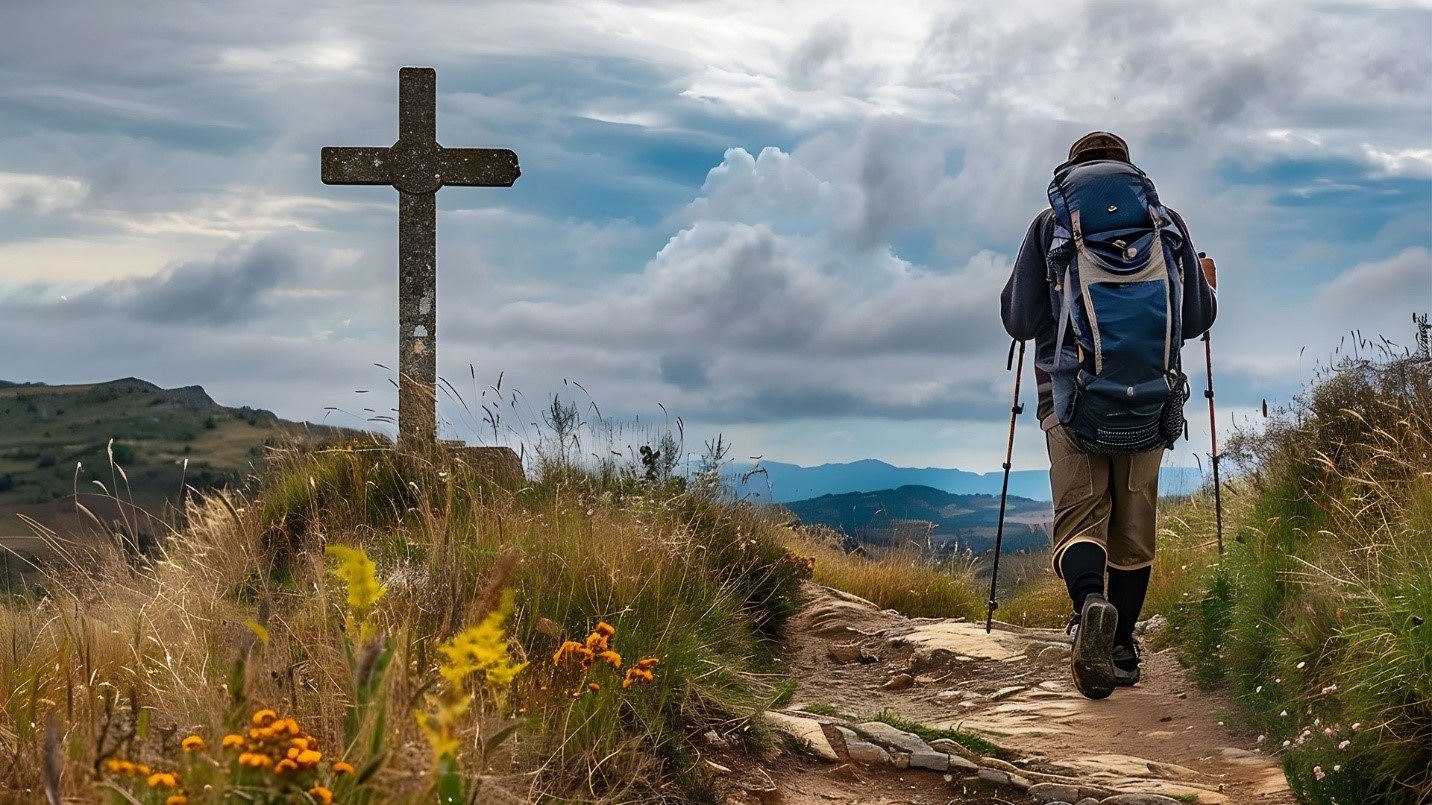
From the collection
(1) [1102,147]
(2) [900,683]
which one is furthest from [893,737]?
(1) [1102,147]

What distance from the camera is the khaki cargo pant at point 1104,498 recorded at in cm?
686

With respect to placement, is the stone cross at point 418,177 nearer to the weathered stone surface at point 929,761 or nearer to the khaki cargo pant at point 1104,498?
the khaki cargo pant at point 1104,498

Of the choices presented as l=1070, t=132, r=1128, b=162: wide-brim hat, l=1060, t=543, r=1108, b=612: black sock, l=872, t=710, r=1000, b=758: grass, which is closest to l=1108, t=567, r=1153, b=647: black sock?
l=1060, t=543, r=1108, b=612: black sock

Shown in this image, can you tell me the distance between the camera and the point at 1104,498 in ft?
22.8

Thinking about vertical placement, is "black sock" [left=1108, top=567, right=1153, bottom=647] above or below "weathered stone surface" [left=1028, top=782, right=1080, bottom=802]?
above

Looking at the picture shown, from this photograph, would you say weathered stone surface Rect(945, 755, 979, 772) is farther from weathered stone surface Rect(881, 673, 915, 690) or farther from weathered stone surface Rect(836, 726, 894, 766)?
weathered stone surface Rect(881, 673, 915, 690)

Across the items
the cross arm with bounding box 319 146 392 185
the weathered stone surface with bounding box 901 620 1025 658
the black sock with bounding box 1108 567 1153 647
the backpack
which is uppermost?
the cross arm with bounding box 319 146 392 185

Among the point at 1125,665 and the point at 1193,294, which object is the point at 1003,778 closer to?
the point at 1125,665

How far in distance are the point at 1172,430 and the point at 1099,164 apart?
60.0 inches

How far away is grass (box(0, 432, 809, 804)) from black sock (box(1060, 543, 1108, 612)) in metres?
1.75

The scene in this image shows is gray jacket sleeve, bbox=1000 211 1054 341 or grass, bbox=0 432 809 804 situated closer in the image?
grass, bbox=0 432 809 804

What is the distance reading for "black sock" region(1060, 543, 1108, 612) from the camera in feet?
22.5

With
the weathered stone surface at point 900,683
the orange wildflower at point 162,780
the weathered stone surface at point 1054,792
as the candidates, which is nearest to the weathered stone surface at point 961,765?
the weathered stone surface at point 1054,792

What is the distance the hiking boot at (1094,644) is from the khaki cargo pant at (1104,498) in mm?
402
